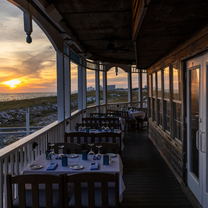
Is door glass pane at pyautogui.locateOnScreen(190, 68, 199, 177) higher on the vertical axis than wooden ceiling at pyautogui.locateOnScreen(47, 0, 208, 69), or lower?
lower

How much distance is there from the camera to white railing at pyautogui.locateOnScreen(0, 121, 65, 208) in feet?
8.43

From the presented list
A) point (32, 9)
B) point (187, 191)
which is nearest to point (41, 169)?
point (187, 191)

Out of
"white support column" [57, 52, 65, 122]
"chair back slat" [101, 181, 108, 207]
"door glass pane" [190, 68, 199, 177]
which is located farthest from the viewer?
"white support column" [57, 52, 65, 122]

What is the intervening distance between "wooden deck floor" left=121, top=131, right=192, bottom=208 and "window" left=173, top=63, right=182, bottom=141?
878 mm

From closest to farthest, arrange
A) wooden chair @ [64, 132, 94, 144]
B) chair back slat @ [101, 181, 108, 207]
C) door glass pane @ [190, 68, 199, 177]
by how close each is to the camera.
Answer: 1. chair back slat @ [101, 181, 108, 207]
2. door glass pane @ [190, 68, 199, 177]
3. wooden chair @ [64, 132, 94, 144]

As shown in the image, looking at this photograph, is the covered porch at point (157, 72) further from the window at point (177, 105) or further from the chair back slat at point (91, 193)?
the chair back slat at point (91, 193)

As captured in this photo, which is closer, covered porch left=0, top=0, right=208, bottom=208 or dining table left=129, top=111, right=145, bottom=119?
covered porch left=0, top=0, right=208, bottom=208

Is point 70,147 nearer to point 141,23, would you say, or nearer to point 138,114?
point 141,23

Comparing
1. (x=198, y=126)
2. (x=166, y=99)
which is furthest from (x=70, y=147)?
(x=166, y=99)

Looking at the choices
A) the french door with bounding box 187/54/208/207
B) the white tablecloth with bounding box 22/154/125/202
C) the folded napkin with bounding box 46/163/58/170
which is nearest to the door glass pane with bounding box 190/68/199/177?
the french door with bounding box 187/54/208/207

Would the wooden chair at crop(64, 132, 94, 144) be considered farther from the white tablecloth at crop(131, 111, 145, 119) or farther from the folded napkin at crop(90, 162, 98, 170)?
the white tablecloth at crop(131, 111, 145, 119)

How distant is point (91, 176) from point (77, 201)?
0.29 metres

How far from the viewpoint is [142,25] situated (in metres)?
2.19

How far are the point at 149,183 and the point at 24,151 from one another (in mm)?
2315
